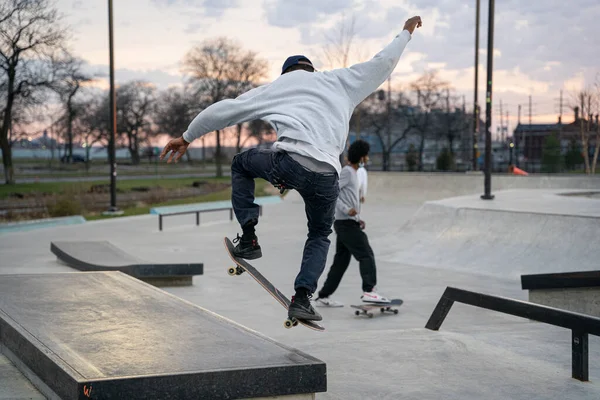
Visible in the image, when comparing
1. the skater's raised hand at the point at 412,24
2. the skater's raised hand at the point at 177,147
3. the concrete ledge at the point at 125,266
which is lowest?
the concrete ledge at the point at 125,266

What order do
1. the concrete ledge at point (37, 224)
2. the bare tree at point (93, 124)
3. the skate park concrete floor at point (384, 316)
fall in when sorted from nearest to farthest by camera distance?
the skate park concrete floor at point (384, 316), the concrete ledge at point (37, 224), the bare tree at point (93, 124)

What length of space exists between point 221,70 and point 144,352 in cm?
5587

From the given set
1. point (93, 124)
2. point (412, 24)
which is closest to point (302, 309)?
point (412, 24)

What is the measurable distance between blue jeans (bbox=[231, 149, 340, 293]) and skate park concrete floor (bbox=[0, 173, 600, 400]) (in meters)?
0.84

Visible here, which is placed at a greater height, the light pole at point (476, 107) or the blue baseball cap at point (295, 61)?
the light pole at point (476, 107)

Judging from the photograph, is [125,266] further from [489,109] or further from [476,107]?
[476,107]

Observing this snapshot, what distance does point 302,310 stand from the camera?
4609mm

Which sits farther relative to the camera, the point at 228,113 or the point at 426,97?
the point at 426,97

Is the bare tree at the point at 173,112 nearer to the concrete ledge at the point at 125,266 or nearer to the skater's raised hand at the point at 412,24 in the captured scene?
the concrete ledge at the point at 125,266

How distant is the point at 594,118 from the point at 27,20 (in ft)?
104

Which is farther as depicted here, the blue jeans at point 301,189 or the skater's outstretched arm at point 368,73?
the skater's outstretched arm at point 368,73

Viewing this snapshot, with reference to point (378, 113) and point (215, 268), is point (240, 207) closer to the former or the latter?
point (215, 268)

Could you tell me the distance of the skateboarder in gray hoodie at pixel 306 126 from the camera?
4.36 m

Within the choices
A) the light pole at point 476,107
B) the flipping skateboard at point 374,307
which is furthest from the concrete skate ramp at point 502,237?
the light pole at point 476,107
